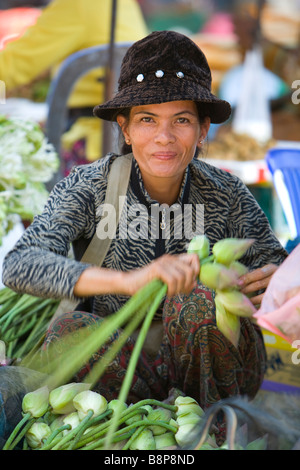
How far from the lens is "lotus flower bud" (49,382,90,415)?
1.45 metres

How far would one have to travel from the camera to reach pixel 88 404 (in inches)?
56.0

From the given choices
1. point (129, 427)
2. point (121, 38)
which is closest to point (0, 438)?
point (129, 427)

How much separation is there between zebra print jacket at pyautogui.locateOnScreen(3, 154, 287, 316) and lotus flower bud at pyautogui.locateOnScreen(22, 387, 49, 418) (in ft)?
1.13

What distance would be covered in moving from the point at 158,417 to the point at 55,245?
490 mm

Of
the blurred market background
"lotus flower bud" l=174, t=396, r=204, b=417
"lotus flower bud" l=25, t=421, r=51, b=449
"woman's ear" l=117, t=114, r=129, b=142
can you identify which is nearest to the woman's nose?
"woman's ear" l=117, t=114, r=129, b=142

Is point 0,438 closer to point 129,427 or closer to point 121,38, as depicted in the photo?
point 129,427

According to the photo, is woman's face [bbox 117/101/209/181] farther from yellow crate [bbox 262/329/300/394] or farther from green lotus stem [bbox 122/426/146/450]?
yellow crate [bbox 262/329/300/394]

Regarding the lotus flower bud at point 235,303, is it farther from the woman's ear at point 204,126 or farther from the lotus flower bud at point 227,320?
the woman's ear at point 204,126

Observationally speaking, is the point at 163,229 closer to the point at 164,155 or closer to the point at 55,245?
the point at 164,155

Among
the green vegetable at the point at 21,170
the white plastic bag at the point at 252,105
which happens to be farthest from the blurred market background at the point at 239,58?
the green vegetable at the point at 21,170

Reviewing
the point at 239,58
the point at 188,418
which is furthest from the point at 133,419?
the point at 239,58

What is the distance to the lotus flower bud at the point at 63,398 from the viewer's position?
1.45 m

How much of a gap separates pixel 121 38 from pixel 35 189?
4.79ft
